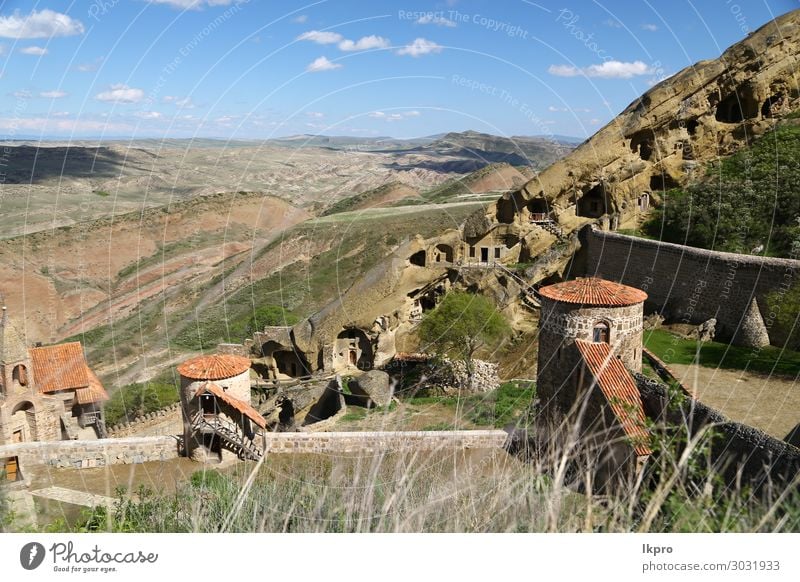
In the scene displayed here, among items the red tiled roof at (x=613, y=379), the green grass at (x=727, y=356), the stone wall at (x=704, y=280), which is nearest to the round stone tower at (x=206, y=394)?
the red tiled roof at (x=613, y=379)

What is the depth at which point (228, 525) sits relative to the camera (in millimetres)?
7742

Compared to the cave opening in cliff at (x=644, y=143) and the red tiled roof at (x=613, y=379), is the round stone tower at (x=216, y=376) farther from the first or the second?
the cave opening in cliff at (x=644, y=143)

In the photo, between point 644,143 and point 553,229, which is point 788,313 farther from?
point 644,143

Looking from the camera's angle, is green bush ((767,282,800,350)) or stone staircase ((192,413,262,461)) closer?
green bush ((767,282,800,350))

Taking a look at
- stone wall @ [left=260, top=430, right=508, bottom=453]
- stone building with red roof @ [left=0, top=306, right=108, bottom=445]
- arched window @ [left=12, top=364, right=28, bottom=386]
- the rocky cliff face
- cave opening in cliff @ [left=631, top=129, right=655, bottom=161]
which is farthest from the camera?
cave opening in cliff @ [left=631, top=129, right=655, bottom=161]

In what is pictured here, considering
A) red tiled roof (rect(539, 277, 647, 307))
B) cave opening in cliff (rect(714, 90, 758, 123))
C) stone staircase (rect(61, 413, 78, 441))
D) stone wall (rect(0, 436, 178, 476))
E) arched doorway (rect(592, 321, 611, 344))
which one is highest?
cave opening in cliff (rect(714, 90, 758, 123))

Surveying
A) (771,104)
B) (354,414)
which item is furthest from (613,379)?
(771,104)

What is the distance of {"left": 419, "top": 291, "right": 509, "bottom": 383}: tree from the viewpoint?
87.0 ft

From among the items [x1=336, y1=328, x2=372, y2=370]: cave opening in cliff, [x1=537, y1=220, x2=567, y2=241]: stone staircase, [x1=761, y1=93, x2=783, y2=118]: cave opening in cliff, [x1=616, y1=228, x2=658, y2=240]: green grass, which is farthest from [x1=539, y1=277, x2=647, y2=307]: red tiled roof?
[x1=761, y1=93, x2=783, y2=118]: cave opening in cliff

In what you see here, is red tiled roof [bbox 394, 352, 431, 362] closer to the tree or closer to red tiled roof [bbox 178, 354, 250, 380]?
the tree

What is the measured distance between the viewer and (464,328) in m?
26.6

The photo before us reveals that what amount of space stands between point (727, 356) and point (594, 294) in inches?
250

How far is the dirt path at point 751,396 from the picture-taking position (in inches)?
555
